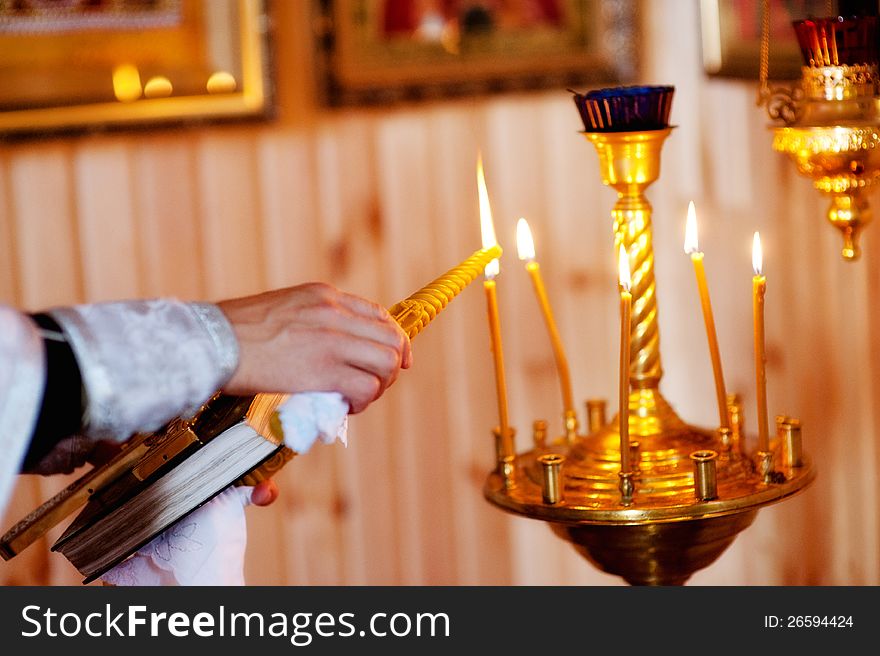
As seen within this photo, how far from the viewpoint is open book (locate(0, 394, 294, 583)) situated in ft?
2.79

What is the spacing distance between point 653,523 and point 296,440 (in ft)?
1.02

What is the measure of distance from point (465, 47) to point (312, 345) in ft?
4.30

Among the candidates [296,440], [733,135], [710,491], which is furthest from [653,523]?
[733,135]

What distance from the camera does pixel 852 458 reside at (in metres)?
2.13

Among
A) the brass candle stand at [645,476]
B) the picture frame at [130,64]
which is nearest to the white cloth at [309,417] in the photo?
the brass candle stand at [645,476]

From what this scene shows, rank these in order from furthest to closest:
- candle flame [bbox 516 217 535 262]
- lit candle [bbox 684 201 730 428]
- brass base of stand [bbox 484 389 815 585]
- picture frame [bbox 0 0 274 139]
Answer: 1. picture frame [bbox 0 0 274 139]
2. candle flame [bbox 516 217 535 262]
3. lit candle [bbox 684 201 730 428]
4. brass base of stand [bbox 484 389 815 585]

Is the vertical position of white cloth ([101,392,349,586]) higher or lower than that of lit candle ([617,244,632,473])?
lower

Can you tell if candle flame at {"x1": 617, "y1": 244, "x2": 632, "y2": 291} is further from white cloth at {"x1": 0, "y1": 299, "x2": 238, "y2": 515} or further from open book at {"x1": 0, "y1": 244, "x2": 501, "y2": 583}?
white cloth at {"x1": 0, "y1": 299, "x2": 238, "y2": 515}

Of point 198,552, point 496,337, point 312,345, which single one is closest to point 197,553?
point 198,552

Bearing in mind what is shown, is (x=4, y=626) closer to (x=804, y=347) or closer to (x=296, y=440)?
(x=296, y=440)

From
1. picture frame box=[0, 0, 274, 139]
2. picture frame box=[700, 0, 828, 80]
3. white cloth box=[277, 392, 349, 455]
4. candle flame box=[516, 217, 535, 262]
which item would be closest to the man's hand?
A: white cloth box=[277, 392, 349, 455]

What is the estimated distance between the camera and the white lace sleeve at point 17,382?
77 cm

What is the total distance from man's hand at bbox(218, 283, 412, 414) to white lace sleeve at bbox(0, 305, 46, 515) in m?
0.14

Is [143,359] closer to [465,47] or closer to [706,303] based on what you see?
[706,303]
